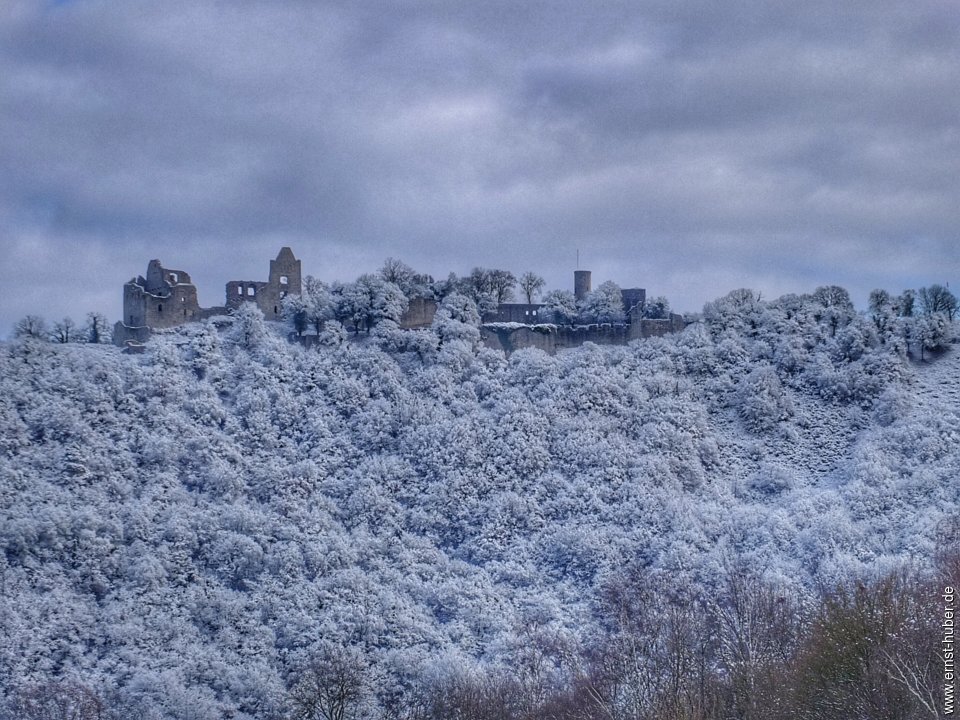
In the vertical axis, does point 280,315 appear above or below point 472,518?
above

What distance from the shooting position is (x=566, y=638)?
119 feet

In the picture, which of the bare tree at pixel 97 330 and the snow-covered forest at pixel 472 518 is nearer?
the snow-covered forest at pixel 472 518

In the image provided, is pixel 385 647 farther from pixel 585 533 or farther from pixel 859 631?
pixel 859 631

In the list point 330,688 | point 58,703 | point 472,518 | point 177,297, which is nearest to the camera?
point 58,703

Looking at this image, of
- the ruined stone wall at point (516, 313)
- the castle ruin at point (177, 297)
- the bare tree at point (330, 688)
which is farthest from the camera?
the ruined stone wall at point (516, 313)

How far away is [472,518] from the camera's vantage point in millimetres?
43594

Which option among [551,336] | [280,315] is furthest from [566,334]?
[280,315]

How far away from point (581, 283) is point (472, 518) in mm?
23091

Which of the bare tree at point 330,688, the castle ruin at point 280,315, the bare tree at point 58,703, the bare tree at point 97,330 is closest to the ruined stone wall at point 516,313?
the castle ruin at point 280,315

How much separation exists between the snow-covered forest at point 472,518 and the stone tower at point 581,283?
343 inches

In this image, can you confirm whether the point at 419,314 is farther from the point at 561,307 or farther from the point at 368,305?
the point at 561,307

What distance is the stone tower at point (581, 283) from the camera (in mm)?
63562

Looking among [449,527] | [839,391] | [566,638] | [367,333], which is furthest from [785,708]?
[367,333]

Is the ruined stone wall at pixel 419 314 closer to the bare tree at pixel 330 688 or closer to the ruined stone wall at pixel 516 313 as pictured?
the ruined stone wall at pixel 516 313
